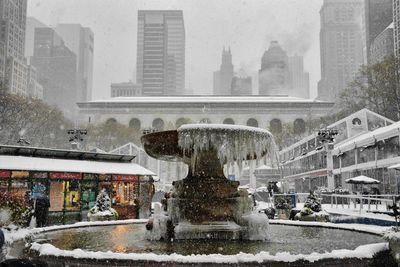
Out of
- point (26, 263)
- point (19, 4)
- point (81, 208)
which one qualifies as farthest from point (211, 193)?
point (19, 4)

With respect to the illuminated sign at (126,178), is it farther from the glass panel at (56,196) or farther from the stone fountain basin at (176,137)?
the stone fountain basin at (176,137)

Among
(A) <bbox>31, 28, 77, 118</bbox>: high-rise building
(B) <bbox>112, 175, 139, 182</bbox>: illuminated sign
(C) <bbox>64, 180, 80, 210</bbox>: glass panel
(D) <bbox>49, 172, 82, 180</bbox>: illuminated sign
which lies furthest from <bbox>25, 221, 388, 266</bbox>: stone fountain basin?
(A) <bbox>31, 28, 77, 118</bbox>: high-rise building

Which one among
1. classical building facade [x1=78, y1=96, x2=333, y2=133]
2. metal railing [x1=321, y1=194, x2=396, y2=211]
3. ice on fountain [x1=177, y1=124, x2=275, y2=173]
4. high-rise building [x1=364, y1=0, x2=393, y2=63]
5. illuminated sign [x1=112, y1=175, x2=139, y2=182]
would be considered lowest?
metal railing [x1=321, y1=194, x2=396, y2=211]

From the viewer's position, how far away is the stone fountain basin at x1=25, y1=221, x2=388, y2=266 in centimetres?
528

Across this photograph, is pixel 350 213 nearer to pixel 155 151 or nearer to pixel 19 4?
pixel 155 151

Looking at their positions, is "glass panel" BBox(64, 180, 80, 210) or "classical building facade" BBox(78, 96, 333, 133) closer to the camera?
"glass panel" BBox(64, 180, 80, 210)

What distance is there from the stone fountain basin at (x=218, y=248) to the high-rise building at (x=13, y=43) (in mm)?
84531

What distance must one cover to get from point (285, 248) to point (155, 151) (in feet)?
11.9

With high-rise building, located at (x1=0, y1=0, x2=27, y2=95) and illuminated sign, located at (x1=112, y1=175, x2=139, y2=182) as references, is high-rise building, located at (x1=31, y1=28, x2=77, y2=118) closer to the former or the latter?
high-rise building, located at (x1=0, y1=0, x2=27, y2=95)

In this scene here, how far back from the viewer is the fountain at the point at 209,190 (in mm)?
8516

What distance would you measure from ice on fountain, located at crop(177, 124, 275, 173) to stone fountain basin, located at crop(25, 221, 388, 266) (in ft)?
5.81

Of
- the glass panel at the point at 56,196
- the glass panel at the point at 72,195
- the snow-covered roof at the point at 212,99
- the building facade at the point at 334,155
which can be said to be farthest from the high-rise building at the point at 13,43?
the glass panel at the point at 56,196

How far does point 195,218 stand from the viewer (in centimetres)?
890

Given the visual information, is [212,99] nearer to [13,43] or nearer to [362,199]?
[13,43]
